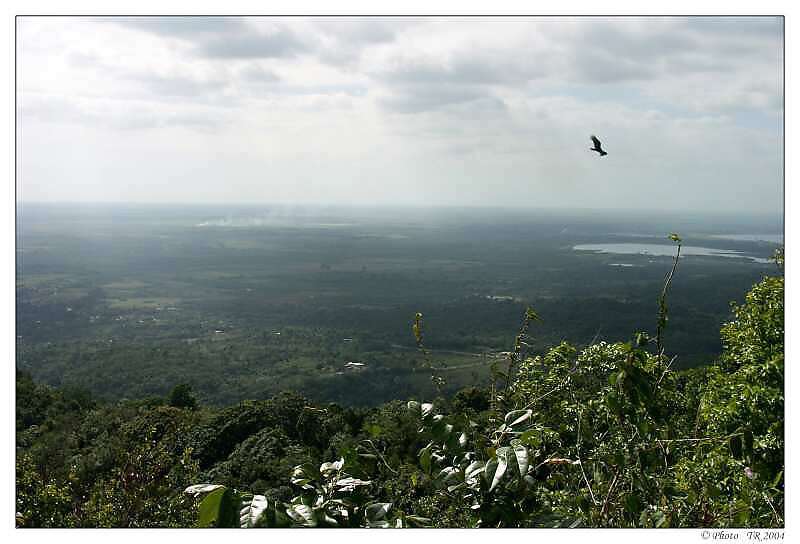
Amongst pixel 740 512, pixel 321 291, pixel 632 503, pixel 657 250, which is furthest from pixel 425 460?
pixel 321 291

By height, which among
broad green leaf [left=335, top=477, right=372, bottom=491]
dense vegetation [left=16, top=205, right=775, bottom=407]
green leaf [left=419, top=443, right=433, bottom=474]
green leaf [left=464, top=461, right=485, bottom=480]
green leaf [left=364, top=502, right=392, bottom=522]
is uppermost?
green leaf [left=464, top=461, right=485, bottom=480]

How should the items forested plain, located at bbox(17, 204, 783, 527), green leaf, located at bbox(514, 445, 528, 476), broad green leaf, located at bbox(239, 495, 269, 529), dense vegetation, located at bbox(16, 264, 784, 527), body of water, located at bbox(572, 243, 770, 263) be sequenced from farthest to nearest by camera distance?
body of water, located at bbox(572, 243, 770, 263), forested plain, located at bbox(17, 204, 783, 527), dense vegetation, located at bbox(16, 264, 784, 527), green leaf, located at bbox(514, 445, 528, 476), broad green leaf, located at bbox(239, 495, 269, 529)

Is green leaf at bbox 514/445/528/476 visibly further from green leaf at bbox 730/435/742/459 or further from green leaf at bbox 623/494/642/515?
green leaf at bbox 730/435/742/459

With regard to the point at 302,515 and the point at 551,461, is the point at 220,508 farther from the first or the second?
the point at 551,461

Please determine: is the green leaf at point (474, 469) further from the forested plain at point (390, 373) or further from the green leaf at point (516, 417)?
the green leaf at point (516, 417)

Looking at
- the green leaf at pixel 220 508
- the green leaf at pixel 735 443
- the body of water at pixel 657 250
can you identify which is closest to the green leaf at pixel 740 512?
the green leaf at pixel 735 443

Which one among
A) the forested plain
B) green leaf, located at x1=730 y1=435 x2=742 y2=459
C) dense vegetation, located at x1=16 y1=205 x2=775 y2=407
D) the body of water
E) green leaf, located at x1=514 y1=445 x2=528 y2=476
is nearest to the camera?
green leaf, located at x1=514 y1=445 x2=528 y2=476

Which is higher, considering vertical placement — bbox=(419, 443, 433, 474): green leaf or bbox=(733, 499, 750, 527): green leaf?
bbox=(419, 443, 433, 474): green leaf

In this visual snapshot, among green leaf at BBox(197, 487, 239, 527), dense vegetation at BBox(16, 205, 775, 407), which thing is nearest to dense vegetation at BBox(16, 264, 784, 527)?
green leaf at BBox(197, 487, 239, 527)

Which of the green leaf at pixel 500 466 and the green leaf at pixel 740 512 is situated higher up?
the green leaf at pixel 500 466
